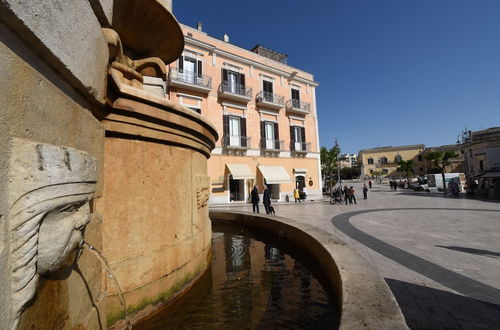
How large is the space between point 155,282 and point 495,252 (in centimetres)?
627

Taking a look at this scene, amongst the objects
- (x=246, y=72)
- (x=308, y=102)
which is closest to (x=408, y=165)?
(x=308, y=102)

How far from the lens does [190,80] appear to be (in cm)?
1695

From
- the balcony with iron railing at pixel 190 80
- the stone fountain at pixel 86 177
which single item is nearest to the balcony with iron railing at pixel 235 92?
the balcony with iron railing at pixel 190 80

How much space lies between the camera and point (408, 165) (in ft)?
143

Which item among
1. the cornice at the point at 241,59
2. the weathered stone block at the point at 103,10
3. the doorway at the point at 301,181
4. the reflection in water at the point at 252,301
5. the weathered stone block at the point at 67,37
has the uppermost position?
the cornice at the point at 241,59

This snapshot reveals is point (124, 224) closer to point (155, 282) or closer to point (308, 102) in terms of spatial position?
point (155, 282)

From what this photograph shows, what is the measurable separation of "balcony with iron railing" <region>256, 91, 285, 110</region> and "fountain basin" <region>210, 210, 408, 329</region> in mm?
16073

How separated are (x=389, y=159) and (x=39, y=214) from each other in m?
70.3

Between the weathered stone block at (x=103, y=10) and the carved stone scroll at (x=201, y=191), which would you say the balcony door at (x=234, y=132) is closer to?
the carved stone scroll at (x=201, y=191)

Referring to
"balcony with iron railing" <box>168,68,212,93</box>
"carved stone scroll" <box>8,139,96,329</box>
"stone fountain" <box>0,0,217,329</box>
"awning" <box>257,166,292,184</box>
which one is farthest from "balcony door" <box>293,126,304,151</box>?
"carved stone scroll" <box>8,139,96,329</box>

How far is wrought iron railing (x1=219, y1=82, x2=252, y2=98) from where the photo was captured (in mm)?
18453

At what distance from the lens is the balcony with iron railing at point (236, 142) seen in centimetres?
1820

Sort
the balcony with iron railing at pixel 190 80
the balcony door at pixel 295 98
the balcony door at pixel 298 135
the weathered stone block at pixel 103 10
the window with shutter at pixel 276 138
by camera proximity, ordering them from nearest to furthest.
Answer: the weathered stone block at pixel 103 10, the balcony with iron railing at pixel 190 80, the window with shutter at pixel 276 138, the balcony door at pixel 298 135, the balcony door at pixel 295 98

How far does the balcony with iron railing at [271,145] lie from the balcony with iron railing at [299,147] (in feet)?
3.57
